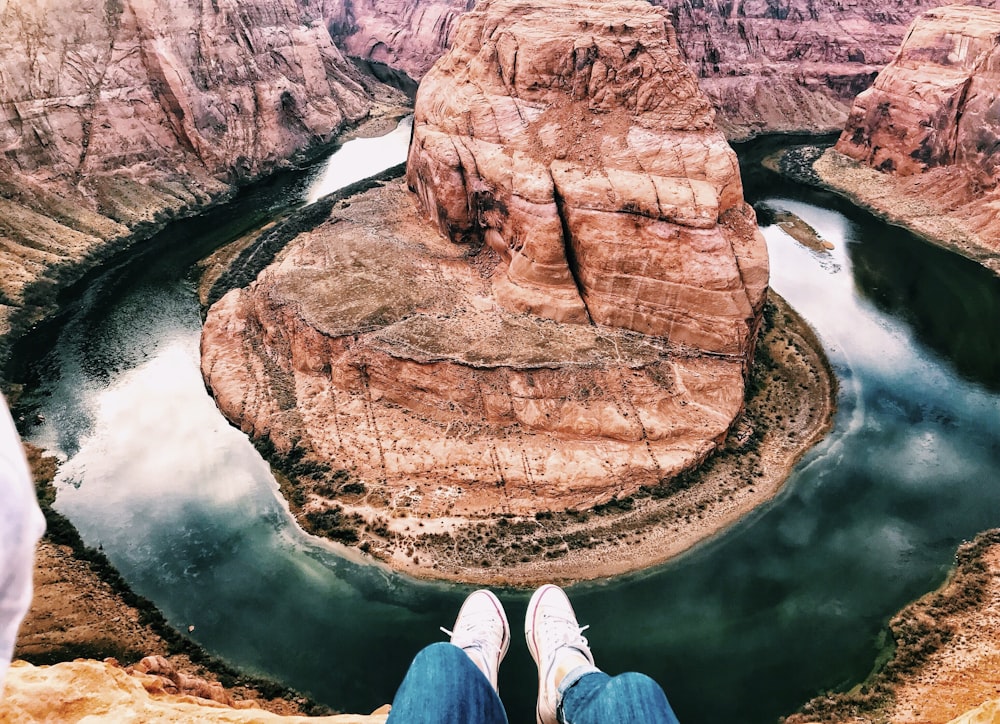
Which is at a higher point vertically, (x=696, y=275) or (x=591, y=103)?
(x=591, y=103)

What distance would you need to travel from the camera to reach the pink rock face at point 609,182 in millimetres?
31219

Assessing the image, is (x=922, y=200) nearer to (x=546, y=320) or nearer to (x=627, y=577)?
(x=546, y=320)

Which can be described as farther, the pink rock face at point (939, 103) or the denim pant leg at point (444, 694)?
the pink rock face at point (939, 103)

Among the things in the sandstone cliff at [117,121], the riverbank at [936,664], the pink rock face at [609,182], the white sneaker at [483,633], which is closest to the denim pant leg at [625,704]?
the white sneaker at [483,633]

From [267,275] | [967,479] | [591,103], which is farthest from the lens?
[267,275]

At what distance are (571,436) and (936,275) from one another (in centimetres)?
3888

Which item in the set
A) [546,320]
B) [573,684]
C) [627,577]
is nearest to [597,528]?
[627,577]

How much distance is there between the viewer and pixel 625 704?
22.6 feet

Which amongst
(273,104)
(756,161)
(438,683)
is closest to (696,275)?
(438,683)

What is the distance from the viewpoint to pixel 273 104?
7031 cm

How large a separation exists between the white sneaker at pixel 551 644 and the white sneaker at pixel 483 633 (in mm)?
827

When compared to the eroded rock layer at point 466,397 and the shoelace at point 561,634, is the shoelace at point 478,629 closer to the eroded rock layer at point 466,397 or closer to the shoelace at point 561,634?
the shoelace at point 561,634

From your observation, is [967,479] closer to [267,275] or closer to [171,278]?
[267,275]

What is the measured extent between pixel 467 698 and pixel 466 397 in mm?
24467
